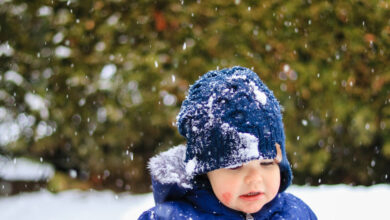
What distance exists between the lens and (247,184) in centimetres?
146

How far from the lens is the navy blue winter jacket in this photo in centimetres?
158

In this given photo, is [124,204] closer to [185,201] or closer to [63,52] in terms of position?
[63,52]

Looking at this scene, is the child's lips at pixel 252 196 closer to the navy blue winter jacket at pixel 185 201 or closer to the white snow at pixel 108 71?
the navy blue winter jacket at pixel 185 201

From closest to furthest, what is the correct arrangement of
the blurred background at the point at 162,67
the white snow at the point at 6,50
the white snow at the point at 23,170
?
the blurred background at the point at 162,67
the white snow at the point at 6,50
the white snow at the point at 23,170

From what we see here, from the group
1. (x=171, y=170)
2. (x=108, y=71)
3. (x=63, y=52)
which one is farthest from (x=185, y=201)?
(x=63, y=52)

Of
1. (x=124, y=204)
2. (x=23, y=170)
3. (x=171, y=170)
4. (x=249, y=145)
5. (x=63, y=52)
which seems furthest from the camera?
(x=23, y=170)

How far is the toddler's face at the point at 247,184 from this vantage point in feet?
4.79

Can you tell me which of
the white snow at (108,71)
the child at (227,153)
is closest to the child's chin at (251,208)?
the child at (227,153)

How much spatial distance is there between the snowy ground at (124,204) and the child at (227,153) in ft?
4.38

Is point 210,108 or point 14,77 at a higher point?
point 14,77

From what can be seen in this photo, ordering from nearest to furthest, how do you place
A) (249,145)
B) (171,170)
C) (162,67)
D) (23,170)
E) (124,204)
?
(249,145)
(171,170)
(124,204)
(162,67)
(23,170)

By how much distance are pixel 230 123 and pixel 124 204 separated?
2.44m

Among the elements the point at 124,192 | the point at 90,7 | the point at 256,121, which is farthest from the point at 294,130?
the point at 256,121

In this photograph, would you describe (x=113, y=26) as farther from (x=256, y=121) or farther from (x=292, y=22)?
(x=256, y=121)
